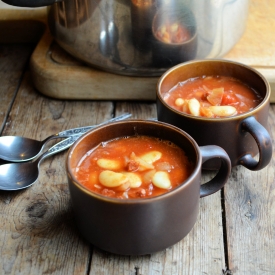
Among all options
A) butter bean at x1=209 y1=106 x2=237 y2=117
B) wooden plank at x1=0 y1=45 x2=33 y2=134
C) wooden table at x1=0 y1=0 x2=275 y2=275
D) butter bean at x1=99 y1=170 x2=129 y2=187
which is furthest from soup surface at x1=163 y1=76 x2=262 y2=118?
wooden plank at x1=0 y1=45 x2=33 y2=134

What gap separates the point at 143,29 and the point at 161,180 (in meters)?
0.38

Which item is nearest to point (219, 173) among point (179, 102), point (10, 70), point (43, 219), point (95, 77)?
point (179, 102)

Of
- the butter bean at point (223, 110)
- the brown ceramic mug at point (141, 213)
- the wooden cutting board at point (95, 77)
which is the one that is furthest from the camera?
the wooden cutting board at point (95, 77)

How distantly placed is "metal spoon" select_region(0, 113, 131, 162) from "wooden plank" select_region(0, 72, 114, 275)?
0.03 metres

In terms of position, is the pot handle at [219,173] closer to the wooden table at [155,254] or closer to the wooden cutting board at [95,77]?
the wooden table at [155,254]

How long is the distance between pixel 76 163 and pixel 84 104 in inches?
14.6

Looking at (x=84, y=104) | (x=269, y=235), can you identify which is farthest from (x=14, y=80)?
(x=269, y=235)

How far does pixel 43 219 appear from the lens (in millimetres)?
833

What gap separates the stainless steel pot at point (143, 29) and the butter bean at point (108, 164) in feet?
1.07

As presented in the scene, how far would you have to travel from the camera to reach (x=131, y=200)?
0.67 meters

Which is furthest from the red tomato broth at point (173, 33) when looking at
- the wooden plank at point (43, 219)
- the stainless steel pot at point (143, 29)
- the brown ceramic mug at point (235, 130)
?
the wooden plank at point (43, 219)

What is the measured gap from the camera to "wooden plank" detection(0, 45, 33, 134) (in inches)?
44.8

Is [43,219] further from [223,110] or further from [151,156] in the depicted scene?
[223,110]

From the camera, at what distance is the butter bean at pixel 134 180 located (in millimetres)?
738
